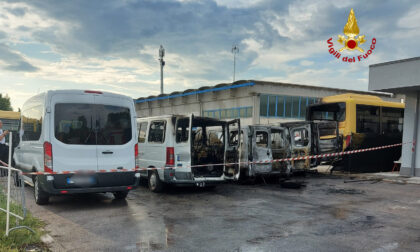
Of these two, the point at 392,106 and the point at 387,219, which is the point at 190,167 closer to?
the point at 387,219

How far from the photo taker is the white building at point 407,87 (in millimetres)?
12672

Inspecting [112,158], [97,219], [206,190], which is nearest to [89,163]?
[112,158]

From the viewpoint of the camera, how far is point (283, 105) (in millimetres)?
30266

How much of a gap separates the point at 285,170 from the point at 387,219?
5.30 m

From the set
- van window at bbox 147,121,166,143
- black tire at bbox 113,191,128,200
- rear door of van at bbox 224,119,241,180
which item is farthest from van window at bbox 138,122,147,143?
rear door of van at bbox 224,119,241,180

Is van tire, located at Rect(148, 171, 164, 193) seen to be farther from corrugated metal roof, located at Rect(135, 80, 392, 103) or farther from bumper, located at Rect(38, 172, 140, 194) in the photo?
corrugated metal roof, located at Rect(135, 80, 392, 103)

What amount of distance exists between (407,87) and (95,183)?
11050 millimetres

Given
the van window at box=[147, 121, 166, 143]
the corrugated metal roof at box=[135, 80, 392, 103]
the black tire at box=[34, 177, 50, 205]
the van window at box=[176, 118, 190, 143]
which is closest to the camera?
the black tire at box=[34, 177, 50, 205]

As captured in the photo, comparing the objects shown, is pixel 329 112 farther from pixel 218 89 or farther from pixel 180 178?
pixel 218 89

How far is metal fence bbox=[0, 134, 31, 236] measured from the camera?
17.6 feet

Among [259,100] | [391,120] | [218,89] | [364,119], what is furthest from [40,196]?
[218,89]

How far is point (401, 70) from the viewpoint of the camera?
42.4 ft

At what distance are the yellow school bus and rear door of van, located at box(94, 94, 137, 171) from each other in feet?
32.3

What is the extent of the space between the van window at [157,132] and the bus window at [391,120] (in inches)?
427
